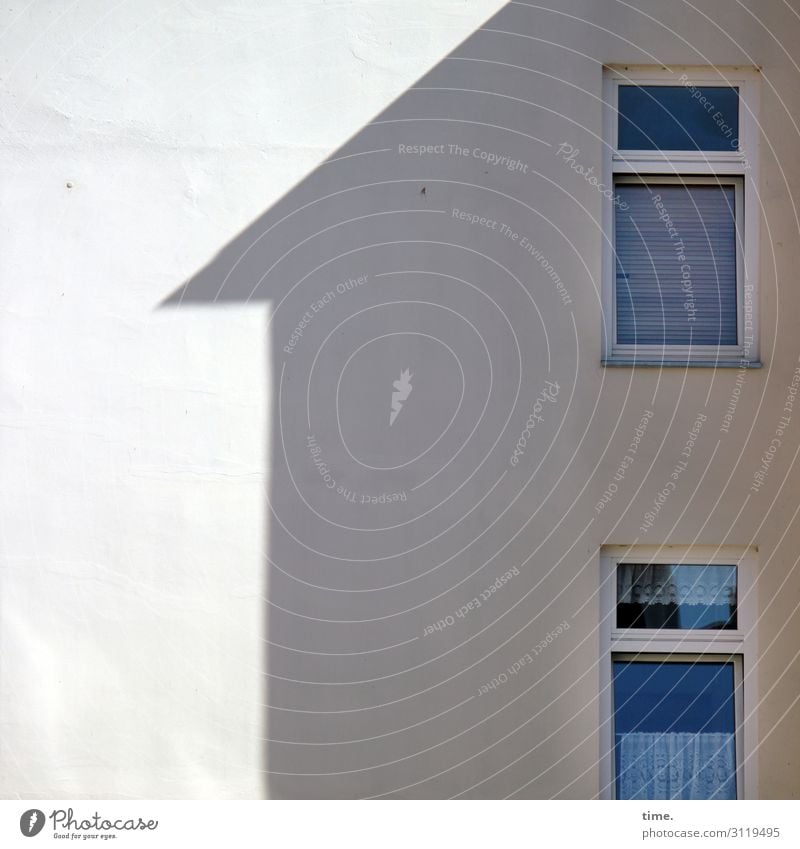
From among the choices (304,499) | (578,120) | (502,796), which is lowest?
(502,796)

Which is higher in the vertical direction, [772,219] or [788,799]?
[772,219]

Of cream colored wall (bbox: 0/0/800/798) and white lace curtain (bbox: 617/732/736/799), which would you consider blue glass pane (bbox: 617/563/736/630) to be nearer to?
cream colored wall (bbox: 0/0/800/798)

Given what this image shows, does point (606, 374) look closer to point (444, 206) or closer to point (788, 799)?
point (444, 206)

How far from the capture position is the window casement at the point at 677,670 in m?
4.96

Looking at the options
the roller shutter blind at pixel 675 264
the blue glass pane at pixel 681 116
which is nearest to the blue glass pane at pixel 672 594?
the roller shutter blind at pixel 675 264

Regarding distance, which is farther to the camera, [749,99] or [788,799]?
[749,99]

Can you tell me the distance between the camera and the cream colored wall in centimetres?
488

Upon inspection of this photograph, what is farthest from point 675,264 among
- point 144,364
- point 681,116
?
point 144,364

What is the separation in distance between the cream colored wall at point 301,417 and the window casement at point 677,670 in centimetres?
10

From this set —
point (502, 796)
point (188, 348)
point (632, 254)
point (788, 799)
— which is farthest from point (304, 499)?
point (788, 799)

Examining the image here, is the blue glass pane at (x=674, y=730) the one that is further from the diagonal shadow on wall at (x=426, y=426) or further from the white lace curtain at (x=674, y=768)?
the diagonal shadow on wall at (x=426, y=426)

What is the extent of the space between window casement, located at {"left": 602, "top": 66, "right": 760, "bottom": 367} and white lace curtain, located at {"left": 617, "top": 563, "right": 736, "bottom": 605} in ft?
3.18

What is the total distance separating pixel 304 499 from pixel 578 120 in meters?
2.09

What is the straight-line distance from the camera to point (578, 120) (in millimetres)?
5066
